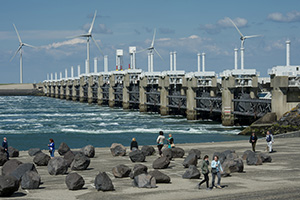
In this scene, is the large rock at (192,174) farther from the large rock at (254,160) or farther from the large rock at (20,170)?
the large rock at (20,170)

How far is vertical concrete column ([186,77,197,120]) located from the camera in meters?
102

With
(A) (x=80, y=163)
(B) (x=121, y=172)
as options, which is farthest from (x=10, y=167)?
(B) (x=121, y=172)

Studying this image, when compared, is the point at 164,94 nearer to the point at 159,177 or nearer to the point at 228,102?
the point at 228,102

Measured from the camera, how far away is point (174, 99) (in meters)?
119

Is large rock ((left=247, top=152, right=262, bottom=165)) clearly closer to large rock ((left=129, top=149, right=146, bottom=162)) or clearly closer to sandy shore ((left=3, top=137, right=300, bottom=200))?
sandy shore ((left=3, top=137, right=300, bottom=200))

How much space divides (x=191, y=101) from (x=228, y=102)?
17.1 metres

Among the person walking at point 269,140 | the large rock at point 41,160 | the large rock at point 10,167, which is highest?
the person walking at point 269,140

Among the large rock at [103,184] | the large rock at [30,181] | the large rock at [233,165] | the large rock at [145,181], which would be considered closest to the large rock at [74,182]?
the large rock at [103,184]

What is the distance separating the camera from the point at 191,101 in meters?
→ 103

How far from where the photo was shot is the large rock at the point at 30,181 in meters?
27.8

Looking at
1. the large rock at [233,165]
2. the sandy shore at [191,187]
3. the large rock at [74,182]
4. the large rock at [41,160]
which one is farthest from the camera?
the large rock at [41,160]

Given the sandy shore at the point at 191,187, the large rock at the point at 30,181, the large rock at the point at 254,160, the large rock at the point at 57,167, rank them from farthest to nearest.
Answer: the large rock at the point at 254,160, the large rock at the point at 57,167, the large rock at the point at 30,181, the sandy shore at the point at 191,187

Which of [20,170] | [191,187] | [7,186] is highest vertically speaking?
[20,170]

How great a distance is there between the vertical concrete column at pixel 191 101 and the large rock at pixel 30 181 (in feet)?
245
